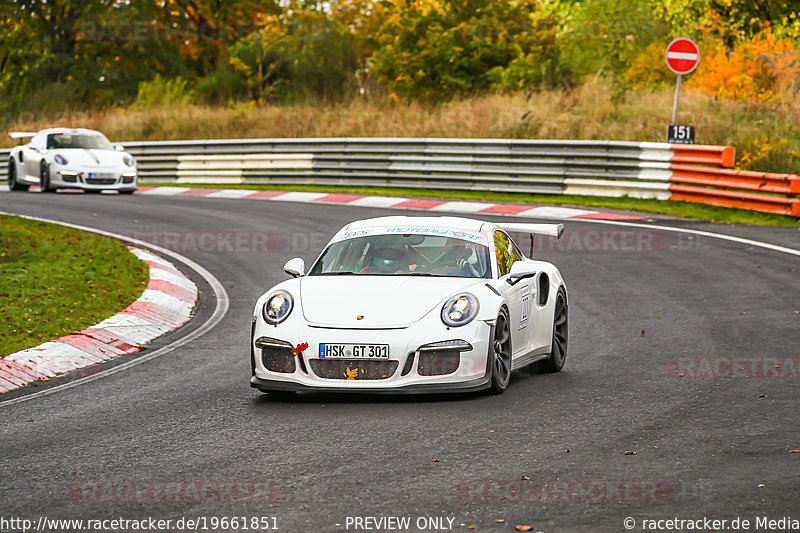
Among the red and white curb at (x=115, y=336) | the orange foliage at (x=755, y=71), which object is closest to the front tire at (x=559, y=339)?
the red and white curb at (x=115, y=336)

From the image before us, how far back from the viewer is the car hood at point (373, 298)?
7.65 meters

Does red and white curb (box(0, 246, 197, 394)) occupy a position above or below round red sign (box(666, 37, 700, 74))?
below

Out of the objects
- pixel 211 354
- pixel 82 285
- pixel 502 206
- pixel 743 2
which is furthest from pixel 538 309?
pixel 743 2

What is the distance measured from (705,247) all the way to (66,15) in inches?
1694

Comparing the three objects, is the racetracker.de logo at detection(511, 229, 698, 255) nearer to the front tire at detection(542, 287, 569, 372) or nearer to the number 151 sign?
the number 151 sign

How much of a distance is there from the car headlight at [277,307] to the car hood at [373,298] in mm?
112

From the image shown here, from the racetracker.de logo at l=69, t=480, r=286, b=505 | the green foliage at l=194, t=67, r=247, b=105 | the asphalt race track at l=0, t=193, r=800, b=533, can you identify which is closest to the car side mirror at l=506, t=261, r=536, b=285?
the asphalt race track at l=0, t=193, r=800, b=533

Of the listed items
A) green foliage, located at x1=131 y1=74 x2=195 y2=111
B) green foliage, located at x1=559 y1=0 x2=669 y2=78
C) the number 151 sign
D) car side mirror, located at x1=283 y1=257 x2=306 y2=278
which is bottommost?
car side mirror, located at x1=283 y1=257 x2=306 y2=278

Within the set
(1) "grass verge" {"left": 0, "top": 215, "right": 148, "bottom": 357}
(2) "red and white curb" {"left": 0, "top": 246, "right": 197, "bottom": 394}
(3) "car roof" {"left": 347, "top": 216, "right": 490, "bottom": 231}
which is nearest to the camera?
(2) "red and white curb" {"left": 0, "top": 246, "right": 197, "bottom": 394}

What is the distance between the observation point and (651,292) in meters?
12.6

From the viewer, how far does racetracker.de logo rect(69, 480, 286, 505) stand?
5371 mm

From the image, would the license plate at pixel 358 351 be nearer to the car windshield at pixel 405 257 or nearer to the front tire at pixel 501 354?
the front tire at pixel 501 354

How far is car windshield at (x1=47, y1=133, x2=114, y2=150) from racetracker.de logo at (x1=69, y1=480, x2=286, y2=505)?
834 inches

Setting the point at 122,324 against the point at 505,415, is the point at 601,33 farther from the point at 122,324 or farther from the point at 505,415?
the point at 505,415
